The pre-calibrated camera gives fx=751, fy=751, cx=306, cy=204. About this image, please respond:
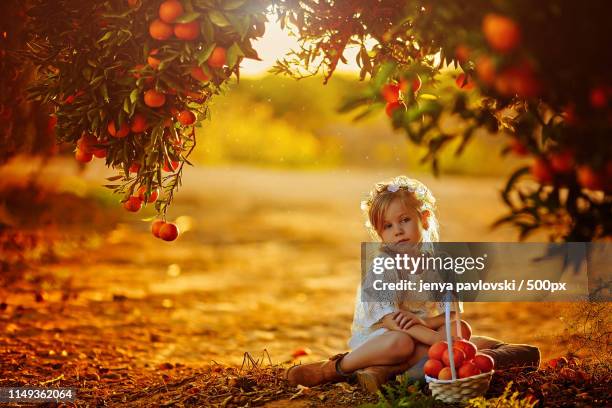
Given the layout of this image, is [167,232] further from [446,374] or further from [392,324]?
[446,374]

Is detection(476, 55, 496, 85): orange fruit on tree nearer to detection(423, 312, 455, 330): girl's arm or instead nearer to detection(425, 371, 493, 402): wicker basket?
detection(425, 371, 493, 402): wicker basket

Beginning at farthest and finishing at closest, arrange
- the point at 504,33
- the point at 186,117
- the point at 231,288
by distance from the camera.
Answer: the point at 231,288, the point at 186,117, the point at 504,33

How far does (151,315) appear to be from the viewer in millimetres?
5137

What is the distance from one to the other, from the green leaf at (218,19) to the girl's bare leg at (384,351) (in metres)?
1.41

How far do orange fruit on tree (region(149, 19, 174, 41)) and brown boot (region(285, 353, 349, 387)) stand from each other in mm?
1514

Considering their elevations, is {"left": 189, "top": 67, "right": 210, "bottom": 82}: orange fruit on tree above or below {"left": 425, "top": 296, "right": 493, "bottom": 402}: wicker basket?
above

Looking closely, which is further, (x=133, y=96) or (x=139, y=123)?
(x=139, y=123)

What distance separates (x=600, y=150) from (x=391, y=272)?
1477mm

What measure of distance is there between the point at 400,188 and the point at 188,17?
1.25 meters

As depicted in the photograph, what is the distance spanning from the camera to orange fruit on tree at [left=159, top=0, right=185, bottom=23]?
7.18 ft

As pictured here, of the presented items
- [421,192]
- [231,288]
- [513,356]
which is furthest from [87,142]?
[231,288]

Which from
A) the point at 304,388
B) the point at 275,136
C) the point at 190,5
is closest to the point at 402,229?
the point at 304,388

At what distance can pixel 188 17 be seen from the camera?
2.18 meters

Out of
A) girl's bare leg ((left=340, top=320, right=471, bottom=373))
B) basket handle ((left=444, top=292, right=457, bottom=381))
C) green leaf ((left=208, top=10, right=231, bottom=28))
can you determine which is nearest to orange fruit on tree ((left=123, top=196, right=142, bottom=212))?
green leaf ((left=208, top=10, right=231, bottom=28))
